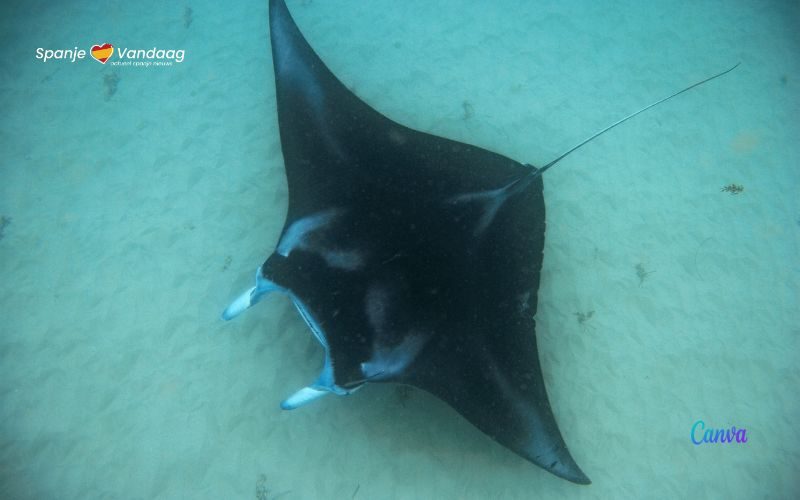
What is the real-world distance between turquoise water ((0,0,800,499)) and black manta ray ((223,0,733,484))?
83cm

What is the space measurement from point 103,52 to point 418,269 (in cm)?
553

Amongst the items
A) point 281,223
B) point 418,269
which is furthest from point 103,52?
point 418,269

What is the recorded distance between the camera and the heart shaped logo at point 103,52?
5.42m

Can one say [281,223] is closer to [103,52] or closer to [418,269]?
[418,269]

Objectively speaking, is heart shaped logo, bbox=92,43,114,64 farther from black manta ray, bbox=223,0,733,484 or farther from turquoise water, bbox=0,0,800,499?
black manta ray, bbox=223,0,733,484

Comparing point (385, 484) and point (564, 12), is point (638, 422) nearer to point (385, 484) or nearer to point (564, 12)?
point (385, 484)

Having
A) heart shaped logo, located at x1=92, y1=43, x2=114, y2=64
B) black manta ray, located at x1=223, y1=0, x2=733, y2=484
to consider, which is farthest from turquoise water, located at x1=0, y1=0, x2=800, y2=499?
black manta ray, located at x1=223, y1=0, x2=733, y2=484

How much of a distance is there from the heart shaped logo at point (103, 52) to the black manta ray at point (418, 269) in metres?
3.76

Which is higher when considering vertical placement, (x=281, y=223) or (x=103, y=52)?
(x=103, y=52)

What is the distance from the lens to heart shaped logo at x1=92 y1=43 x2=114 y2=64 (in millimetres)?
5418

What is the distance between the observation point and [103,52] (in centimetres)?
546

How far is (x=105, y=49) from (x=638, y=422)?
756cm

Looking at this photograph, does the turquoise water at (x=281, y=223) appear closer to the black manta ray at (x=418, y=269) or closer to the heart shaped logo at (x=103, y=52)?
the heart shaped logo at (x=103, y=52)

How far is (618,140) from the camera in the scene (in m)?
5.14
